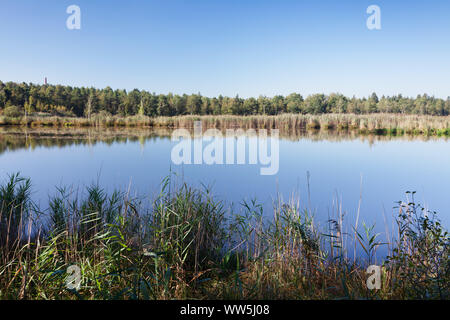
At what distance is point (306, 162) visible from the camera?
9680 millimetres

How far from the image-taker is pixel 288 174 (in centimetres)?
784

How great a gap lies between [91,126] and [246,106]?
27.1m

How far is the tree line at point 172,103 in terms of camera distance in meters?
41.5

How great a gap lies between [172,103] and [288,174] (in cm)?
4087

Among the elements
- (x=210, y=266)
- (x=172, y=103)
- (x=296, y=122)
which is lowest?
(x=210, y=266)

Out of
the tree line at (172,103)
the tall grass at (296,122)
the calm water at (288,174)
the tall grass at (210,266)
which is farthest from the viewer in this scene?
the tree line at (172,103)

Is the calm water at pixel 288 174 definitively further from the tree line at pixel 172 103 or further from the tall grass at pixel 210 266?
the tree line at pixel 172 103

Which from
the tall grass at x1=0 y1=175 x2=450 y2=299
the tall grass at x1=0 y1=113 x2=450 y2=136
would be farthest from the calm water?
the tall grass at x1=0 y1=113 x2=450 y2=136

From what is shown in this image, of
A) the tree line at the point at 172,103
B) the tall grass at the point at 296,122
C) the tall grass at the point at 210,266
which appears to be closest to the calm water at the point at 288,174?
the tall grass at the point at 210,266

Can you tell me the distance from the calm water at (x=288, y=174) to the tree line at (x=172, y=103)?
32351 millimetres

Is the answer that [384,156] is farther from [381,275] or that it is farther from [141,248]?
[141,248]

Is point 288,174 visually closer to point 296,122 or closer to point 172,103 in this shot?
point 296,122

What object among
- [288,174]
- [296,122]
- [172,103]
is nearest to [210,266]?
[288,174]

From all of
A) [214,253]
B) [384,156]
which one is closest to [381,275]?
[214,253]
